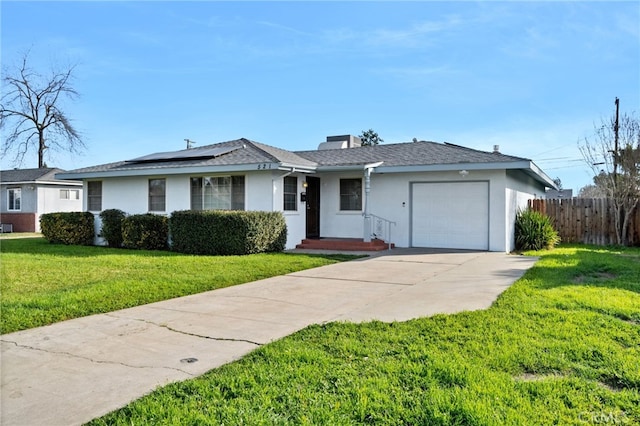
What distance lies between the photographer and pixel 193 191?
52.9ft

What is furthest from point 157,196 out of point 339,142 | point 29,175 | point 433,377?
point 29,175

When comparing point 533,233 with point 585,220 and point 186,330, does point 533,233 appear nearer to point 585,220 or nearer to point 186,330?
point 585,220

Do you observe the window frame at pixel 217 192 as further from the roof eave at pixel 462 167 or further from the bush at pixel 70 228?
the roof eave at pixel 462 167

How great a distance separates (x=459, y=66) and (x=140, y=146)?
16531mm

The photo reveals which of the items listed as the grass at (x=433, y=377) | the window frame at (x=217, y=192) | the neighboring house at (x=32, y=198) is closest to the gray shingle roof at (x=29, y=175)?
the neighboring house at (x=32, y=198)

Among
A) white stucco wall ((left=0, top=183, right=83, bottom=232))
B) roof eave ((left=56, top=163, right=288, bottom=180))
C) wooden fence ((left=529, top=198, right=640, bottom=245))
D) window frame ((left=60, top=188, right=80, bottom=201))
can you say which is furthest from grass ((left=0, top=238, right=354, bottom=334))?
window frame ((left=60, top=188, right=80, bottom=201))

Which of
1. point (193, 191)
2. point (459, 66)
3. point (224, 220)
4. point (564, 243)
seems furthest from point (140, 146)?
point (564, 243)

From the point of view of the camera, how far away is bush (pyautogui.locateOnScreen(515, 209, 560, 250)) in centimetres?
1470

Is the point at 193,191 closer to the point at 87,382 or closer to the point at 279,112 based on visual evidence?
the point at 279,112

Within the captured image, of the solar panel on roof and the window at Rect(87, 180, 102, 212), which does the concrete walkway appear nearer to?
the solar panel on roof

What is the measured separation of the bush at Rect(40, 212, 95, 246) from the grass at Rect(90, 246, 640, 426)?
14826 millimetres

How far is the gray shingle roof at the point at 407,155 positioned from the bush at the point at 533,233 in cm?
240

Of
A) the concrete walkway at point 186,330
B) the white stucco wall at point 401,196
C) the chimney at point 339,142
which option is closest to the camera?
the concrete walkway at point 186,330

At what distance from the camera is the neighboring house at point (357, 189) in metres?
14.2
